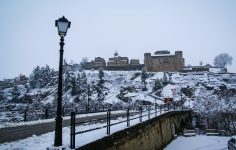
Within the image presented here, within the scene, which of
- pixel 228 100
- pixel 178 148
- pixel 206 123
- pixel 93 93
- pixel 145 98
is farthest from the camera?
pixel 93 93

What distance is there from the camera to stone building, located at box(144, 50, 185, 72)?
12738 centimetres

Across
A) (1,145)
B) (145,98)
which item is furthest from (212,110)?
(1,145)

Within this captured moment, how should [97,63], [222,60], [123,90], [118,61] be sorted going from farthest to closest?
1. [222,60]
2. [118,61]
3. [97,63]
4. [123,90]

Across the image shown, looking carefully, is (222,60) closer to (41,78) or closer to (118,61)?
(118,61)

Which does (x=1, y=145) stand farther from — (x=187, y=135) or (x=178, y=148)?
(x=187, y=135)

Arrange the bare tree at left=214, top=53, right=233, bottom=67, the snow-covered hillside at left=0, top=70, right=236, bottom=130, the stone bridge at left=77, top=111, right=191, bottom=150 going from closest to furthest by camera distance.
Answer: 1. the stone bridge at left=77, top=111, right=191, bottom=150
2. the snow-covered hillside at left=0, top=70, right=236, bottom=130
3. the bare tree at left=214, top=53, right=233, bottom=67

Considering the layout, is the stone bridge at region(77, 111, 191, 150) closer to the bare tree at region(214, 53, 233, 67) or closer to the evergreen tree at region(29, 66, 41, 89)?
the evergreen tree at region(29, 66, 41, 89)

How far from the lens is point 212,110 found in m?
63.8

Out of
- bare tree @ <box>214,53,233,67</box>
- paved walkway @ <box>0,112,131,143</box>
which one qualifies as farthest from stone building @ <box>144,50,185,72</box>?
paved walkway @ <box>0,112,131,143</box>

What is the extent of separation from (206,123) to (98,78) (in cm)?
6317

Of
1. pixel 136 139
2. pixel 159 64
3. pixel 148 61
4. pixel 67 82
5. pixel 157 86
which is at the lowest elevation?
pixel 136 139

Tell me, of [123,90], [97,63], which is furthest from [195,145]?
[97,63]

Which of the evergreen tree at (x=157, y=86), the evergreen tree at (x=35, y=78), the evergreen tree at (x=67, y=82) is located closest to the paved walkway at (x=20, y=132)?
the evergreen tree at (x=157, y=86)

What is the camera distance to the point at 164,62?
130m
